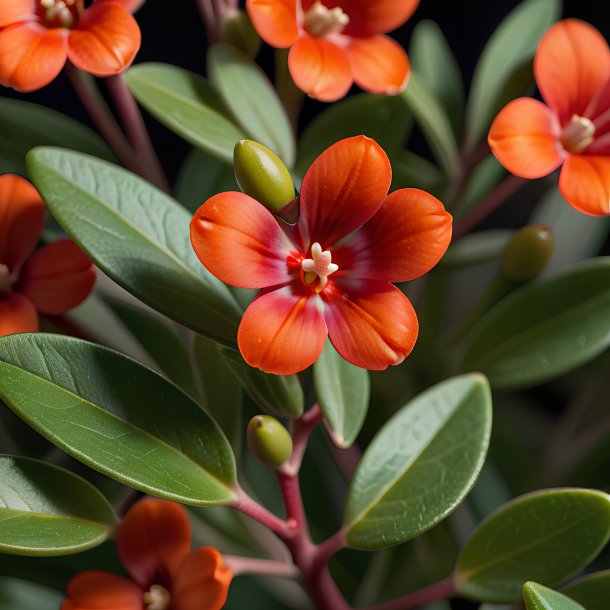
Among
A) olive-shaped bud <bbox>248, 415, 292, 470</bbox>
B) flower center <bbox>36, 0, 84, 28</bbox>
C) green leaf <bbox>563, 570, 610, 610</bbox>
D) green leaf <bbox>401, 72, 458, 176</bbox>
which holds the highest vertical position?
flower center <bbox>36, 0, 84, 28</bbox>

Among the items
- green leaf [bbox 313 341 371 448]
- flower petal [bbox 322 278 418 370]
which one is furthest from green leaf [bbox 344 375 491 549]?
flower petal [bbox 322 278 418 370]

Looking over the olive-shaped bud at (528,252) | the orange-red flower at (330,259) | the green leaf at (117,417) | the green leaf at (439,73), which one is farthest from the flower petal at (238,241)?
the green leaf at (439,73)

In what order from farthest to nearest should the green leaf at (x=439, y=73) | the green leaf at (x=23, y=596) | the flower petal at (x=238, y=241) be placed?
the green leaf at (x=439, y=73), the green leaf at (x=23, y=596), the flower petal at (x=238, y=241)

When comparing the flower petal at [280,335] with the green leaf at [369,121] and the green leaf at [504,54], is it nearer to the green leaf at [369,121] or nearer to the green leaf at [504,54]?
the green leaf at [369,121]

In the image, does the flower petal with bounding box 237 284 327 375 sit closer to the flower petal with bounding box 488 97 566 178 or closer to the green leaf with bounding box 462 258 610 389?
the flower petal with bounding box 488 97 566 178

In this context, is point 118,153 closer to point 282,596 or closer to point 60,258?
point 60,258

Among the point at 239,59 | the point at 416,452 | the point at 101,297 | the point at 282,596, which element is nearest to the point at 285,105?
the point at 239,59
